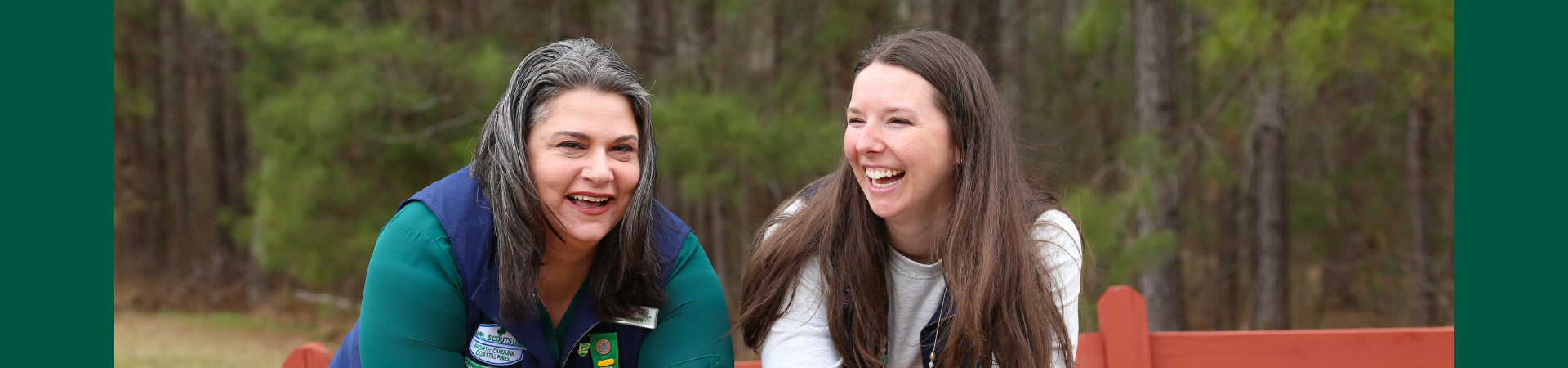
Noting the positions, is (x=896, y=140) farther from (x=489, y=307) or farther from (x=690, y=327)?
(x=489, y=307)

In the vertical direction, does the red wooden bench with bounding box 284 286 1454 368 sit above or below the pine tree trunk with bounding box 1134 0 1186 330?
below

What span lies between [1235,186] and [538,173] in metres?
10.4

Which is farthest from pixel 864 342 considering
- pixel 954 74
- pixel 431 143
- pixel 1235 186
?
pixel 1235 186

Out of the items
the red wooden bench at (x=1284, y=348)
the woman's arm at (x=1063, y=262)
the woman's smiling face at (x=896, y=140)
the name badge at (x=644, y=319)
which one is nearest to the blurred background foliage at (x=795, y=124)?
the red wooden bench at (x=1284, y=348)

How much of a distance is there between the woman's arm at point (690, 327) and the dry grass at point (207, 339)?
6.00 m

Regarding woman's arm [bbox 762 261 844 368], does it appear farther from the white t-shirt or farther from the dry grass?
the dry grass

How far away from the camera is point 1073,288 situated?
87.6 inches

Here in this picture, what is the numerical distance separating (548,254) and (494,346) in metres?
0.23

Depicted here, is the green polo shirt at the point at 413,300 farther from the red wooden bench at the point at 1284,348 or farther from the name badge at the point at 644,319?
the red wooden bench at the point at 1284,348

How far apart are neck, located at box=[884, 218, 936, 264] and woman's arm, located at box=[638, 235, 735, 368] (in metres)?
0.43

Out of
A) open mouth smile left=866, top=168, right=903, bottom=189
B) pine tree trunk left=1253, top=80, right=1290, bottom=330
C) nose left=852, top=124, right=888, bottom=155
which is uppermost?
nose left=852, top=124, right=888, bottom=155

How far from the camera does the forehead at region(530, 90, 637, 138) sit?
7.06ft

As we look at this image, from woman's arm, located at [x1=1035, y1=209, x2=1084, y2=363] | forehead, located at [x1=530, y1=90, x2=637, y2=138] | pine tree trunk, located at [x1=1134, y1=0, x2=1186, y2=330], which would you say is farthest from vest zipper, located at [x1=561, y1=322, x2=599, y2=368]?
pine tree trunk, located at [x1=1134, y1=0, x2=1186, y2=330]

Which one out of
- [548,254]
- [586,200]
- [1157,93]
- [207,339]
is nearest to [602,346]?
[548,254]
